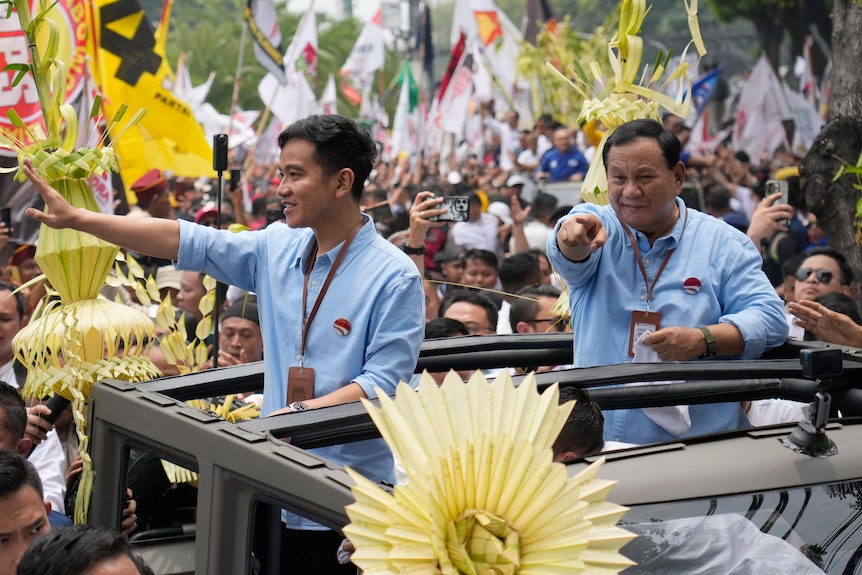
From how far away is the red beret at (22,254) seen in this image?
7.98 metres

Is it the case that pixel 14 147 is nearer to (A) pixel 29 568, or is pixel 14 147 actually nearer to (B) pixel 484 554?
(A) pixel 29 568

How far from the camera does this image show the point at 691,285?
3.71 meters

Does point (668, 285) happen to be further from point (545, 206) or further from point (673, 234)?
point (545, 206)

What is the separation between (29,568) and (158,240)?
1.16 metres

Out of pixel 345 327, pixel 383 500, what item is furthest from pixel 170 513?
pixel 383 500

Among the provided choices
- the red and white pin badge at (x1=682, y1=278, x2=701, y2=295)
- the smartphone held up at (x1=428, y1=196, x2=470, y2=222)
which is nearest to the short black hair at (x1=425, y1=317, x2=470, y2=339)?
the smartphone held up at (x1=428, y1=196, x2=470, y2=222)

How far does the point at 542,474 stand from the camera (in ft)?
5.38

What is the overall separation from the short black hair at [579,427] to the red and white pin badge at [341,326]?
667mm

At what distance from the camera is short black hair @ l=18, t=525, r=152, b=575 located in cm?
229

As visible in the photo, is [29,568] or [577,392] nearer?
[29,568]

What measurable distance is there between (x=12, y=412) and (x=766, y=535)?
8.22ft

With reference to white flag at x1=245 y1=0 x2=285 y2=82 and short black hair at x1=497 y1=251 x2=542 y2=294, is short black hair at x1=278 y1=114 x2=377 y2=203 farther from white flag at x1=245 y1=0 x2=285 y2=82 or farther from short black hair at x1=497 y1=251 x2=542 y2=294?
white flag at x1=245 y1=0 x2=285 y2=82

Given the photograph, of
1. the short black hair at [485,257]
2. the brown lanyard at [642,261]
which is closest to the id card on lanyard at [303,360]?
the brown lanyard at [642,261]

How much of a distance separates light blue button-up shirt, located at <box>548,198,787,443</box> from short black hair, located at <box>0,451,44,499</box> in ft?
5.60
